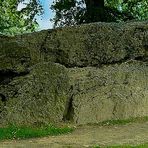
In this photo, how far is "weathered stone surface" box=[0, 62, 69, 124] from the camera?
16656mm

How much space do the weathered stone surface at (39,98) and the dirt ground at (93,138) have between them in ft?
4.86

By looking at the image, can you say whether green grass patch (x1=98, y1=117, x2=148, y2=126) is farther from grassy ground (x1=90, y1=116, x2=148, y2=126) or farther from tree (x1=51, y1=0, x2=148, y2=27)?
tree (x1=51, y1=0, x2=148, y2=27)

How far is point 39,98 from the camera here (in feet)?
55.1

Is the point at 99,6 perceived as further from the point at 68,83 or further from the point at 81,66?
the point at 68,83

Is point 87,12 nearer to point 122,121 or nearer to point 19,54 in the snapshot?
point 19,54

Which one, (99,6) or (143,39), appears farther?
(99,6)

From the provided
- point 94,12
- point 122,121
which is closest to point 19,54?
point 122,121

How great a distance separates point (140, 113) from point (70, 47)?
12.7 ft

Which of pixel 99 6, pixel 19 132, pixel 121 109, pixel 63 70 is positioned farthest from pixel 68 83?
pixel 99 6

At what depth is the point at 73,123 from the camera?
54.3 feet

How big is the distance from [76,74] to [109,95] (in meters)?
1.67

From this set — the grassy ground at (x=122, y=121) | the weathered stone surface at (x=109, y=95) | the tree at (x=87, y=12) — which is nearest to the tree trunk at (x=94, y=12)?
the tree at (x=87, y=12)

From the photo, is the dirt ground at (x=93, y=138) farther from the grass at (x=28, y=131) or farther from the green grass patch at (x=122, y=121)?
the green grass patch at (x=122, y=121)

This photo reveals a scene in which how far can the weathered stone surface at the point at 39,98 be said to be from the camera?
16.7 meters
